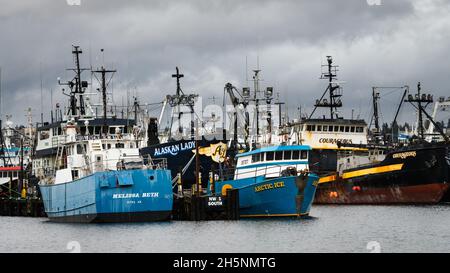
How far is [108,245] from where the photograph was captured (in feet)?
149

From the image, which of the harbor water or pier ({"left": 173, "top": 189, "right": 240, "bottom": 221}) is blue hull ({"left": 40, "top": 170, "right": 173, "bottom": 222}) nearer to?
the harbor water

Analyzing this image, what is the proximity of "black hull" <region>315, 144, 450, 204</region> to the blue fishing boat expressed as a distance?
18352 mm

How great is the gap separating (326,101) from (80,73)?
2706cm

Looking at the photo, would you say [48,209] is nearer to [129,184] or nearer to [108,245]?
[129,184]

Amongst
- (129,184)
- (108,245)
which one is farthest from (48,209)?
(108,245)

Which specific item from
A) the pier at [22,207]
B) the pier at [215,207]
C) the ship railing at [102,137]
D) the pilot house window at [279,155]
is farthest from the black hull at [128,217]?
the pier at [22,207]

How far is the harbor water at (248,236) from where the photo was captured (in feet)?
146

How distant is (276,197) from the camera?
58625mm

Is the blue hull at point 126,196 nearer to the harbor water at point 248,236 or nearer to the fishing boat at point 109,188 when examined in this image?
the fishing boat at point 109,188

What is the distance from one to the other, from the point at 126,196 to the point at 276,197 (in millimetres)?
9416

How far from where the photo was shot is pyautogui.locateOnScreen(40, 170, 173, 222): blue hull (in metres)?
54.8

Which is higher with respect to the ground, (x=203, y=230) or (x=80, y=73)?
(x=80, y=73)

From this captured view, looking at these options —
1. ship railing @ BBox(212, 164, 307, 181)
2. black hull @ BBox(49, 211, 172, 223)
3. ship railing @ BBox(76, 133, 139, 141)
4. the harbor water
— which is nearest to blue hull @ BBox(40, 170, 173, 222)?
black hull @ BBox(49, 211, 172, 223)

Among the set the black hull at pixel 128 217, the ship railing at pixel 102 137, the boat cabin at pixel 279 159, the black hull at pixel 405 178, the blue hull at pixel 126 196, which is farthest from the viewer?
the black hull at pixel 405 178
